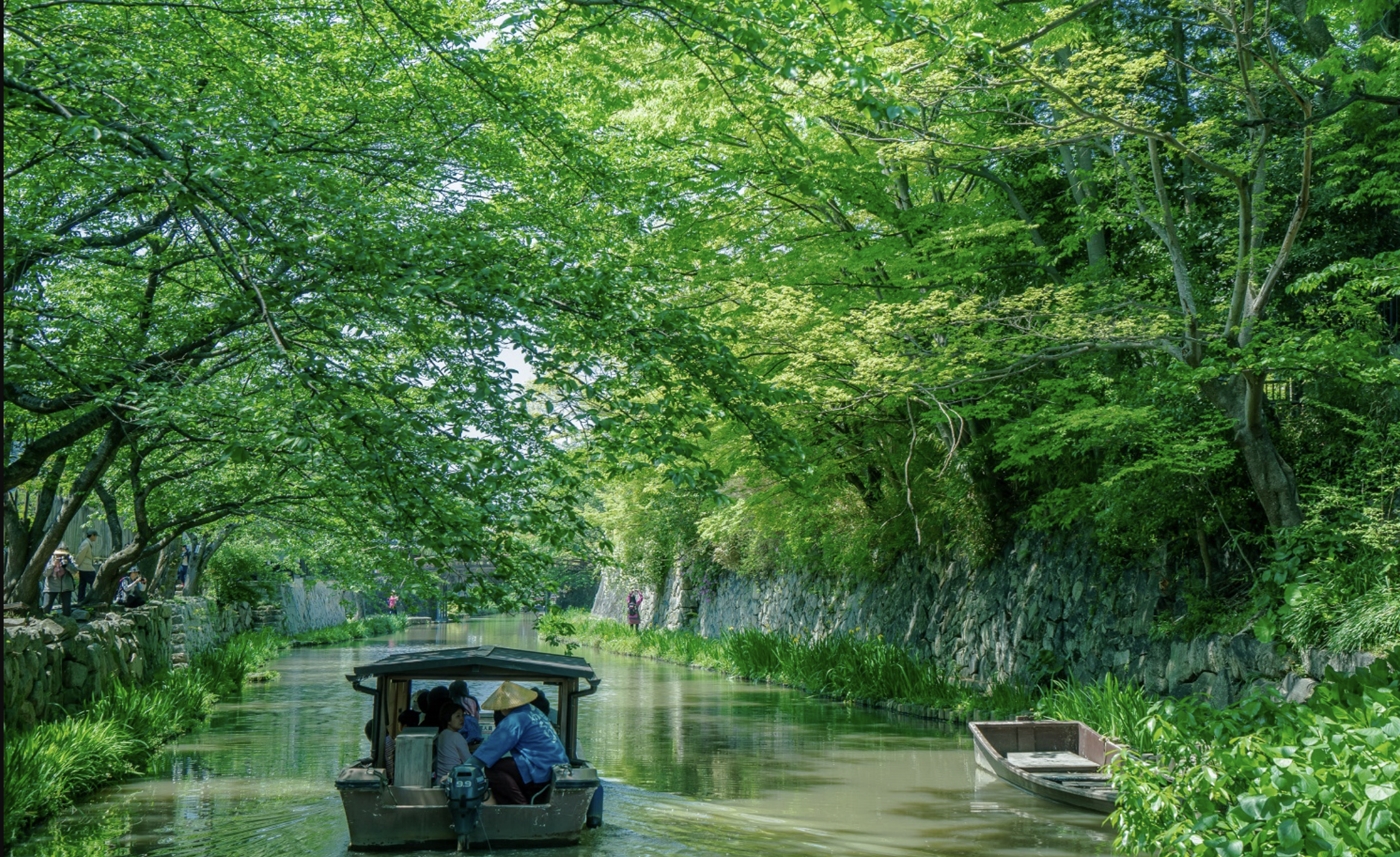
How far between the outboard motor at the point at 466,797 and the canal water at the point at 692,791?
0.48m

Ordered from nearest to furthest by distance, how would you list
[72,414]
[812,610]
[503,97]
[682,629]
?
[503,97] → [72,414] → [812,610] → [682,629]

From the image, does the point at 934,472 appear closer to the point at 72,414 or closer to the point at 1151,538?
the point at 1151,538

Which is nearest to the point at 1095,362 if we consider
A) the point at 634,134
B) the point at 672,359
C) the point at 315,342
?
the point at 634,134

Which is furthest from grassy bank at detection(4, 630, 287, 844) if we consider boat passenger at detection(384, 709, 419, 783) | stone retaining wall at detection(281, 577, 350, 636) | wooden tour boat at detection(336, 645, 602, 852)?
stone retaining wall at detection(281, 577, 350, 636)

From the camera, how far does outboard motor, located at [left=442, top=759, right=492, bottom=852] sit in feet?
29.3

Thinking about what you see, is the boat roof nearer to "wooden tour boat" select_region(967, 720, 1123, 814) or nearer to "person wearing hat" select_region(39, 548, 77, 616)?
"wooden tour boat" select_region(967, 720, 1123, 814)

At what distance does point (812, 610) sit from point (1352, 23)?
16.6 m

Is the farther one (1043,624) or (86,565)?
(86,565)

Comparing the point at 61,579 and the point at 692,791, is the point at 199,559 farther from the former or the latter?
the point at 692,791

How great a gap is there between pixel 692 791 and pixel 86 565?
15698mm

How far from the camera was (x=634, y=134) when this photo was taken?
15.0m

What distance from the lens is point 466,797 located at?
8914 mm

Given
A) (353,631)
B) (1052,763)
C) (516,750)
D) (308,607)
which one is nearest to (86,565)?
(516,750)

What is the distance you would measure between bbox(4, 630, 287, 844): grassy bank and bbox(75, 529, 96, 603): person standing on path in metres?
3.44
